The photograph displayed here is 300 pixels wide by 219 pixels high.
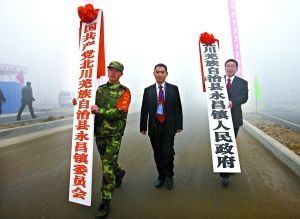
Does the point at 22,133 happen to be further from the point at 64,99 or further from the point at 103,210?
the point at 64,99

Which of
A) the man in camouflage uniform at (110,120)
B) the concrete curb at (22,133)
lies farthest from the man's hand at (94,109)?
the concrete curb at (22,133)

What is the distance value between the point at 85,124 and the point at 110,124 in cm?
33

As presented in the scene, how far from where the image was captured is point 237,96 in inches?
192

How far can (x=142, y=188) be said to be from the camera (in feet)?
14.5

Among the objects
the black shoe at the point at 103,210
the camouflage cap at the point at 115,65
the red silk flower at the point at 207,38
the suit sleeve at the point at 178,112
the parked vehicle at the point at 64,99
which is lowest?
the black shoe at the point at 103,210

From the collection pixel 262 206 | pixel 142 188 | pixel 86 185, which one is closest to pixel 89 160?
pixel 86 185

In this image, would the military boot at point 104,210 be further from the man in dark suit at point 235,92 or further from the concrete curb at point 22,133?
the concrete curb at point 22,133

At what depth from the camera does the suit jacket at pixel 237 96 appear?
4809mm

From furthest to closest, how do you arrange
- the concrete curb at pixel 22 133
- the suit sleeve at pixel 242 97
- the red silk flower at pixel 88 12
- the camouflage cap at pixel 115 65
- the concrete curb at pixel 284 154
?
the concrete curb at pixel 22 133 < the concrete curb at pixel 284 154 < the suit sleeve at pixel 242 97 < the red silk flower at pixel 88 12 < the camouflage cap at pixel 115 65

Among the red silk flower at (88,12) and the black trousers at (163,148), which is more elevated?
the red silk flower at (88,12)

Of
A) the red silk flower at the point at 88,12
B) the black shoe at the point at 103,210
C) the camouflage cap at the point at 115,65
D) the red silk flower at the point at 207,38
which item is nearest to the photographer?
the black shoe at the point at 103,210

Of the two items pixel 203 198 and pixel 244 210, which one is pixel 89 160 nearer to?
pixel 203 198

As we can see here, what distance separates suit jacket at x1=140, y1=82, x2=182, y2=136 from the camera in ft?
14.5

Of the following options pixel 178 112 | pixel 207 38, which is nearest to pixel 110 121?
pixel 178 112
